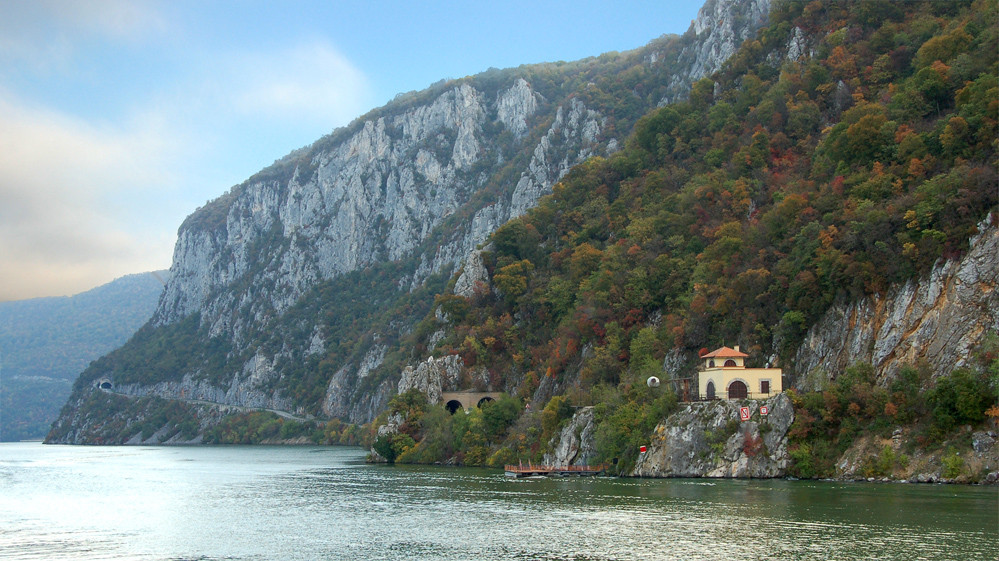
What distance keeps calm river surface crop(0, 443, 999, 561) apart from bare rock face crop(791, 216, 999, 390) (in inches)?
389

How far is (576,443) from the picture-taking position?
78438 mm

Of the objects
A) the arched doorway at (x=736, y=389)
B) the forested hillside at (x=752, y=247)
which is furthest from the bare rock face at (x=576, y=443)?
the arched doorway at (x=736, y=389)

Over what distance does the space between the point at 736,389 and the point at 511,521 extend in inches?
1127

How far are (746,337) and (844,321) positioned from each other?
35.1 feet

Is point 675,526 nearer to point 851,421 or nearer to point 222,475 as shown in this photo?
point 851,421

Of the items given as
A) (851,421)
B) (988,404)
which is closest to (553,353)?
(851,421)

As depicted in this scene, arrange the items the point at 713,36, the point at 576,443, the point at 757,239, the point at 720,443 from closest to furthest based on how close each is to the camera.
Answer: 1. the point at 720,443
2. the point at 576,443
3. the point at 757,239
4. the point at 713,36

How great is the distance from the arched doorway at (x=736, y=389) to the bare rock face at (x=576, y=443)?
13116mm

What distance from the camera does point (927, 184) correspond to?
66625mm

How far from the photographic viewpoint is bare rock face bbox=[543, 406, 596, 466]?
77.2m

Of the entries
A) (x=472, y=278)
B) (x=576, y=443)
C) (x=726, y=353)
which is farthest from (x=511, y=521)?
(x=472, y=278)

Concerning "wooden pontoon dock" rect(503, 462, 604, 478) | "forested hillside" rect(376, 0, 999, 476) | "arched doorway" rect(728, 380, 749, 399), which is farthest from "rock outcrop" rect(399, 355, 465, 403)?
"arched doorway" rect(728, 380, 749, 399)

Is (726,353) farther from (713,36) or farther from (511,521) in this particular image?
(713,36)

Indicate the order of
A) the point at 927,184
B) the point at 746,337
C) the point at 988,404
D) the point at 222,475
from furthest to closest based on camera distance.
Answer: the point at 222,475 < the point at 746,337 < the point at 927,184 < the point at 988,404
